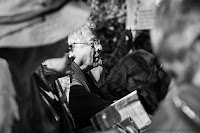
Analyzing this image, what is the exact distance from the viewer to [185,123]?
1.19 m

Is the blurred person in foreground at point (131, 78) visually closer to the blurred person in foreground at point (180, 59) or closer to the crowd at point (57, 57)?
the crowd at point (57, 57)

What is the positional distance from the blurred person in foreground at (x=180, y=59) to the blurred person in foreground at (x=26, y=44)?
43cm

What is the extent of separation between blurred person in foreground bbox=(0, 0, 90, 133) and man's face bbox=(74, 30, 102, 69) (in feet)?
4.65

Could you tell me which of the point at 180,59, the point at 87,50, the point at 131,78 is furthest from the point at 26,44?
the point at 131,78

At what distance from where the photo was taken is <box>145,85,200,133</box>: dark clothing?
1.19m

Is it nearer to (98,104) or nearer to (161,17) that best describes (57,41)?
(161,17)

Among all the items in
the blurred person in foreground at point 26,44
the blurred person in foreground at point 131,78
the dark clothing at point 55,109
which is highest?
the blurred person in foreground at point 26,44

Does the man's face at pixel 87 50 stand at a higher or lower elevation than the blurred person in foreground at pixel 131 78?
higher

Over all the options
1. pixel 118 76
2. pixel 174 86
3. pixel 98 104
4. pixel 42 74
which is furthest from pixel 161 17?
pixel 118 76

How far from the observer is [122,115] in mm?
2162

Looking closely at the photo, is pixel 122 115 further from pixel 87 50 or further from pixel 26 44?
pixel 87 50

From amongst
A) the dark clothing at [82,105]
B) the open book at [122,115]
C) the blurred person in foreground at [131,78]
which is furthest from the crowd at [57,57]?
the blurred person in foreground at [131,78]

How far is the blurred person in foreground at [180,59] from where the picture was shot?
1.19m

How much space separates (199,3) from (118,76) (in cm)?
285
